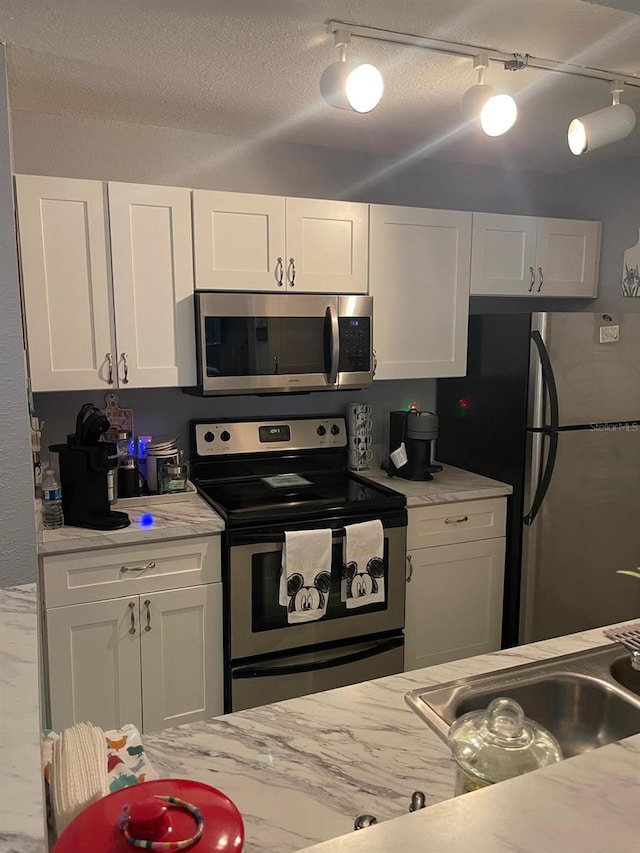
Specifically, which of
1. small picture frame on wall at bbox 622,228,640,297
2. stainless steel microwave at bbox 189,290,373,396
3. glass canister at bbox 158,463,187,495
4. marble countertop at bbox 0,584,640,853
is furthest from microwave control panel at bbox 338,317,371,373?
marble countertop at bbox 0,584,640,853

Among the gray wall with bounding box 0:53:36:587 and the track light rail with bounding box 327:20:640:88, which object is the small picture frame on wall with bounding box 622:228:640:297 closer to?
the track light rail with bounding box 327:20:640:88

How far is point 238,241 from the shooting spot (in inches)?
105

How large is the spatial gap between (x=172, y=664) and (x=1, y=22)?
2134 mm

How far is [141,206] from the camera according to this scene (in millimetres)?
2514

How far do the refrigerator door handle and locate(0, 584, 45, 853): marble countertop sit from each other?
2.18 meters

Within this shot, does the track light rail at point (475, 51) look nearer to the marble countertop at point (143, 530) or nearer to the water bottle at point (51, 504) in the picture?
the marble countertop at point (143, 530)

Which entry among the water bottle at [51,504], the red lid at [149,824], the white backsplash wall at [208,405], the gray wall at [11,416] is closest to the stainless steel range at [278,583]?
the white backsplash wall at [208,405]

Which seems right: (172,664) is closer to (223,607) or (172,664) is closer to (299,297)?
(223,607)

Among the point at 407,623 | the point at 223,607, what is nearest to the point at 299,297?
the point at 223,607

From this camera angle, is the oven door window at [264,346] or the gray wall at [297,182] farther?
the gray wall at [297,182]

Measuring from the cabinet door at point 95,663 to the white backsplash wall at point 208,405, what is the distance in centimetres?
74

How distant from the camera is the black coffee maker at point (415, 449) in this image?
3.03 m

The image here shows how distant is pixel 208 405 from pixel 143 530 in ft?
2.80

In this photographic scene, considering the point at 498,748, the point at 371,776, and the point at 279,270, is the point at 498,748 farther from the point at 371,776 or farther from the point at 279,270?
the point at 279,270
